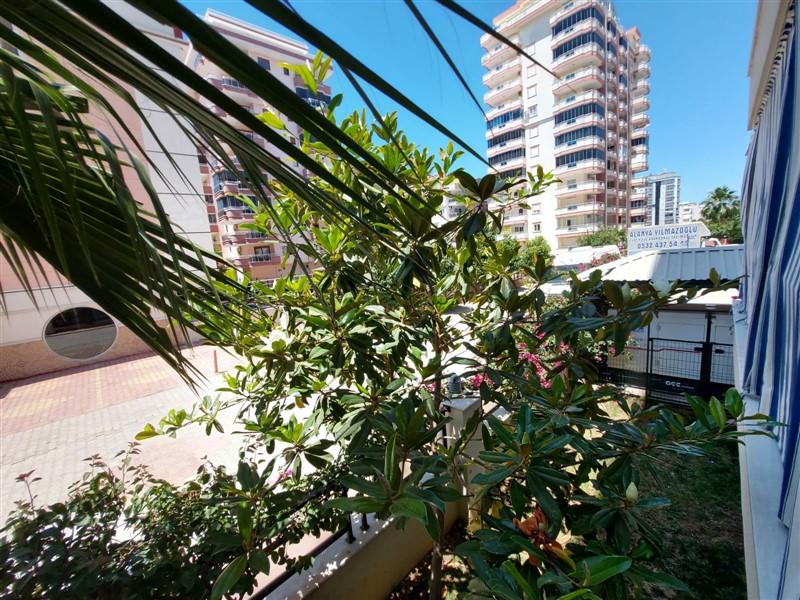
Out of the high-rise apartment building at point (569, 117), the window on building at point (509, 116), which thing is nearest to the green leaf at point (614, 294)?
the high-rise apartment building at point (569, 117)

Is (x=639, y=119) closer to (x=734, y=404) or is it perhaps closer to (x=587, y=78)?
(x=587, y=78)

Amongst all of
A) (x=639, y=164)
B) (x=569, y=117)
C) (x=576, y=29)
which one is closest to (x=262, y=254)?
(x=569, y=117)

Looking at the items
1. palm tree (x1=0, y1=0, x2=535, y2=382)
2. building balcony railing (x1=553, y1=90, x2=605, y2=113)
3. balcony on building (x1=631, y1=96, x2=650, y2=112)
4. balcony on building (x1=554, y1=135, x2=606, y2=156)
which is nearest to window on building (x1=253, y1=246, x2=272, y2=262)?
palm tree (x1=0, y1=0, x2=535, y2=382)

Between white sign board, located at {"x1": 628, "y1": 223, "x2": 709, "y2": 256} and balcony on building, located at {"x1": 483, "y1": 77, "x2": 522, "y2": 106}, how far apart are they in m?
26.2

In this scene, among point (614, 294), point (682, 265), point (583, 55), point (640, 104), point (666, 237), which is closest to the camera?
point (614, 294)

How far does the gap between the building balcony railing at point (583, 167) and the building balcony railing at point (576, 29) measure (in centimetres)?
1006

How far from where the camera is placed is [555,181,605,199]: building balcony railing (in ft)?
90.2

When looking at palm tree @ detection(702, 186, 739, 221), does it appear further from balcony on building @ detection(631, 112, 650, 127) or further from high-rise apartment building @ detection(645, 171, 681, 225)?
balcony on building @ detection(631, 112, 650, 127)

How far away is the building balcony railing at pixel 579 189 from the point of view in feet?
90.2

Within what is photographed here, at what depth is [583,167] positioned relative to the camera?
2758 centimetres

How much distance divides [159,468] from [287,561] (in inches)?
160

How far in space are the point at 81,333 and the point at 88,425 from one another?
5.80 meters

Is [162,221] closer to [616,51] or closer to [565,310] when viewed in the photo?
[565,310]

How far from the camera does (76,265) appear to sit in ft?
2.25
